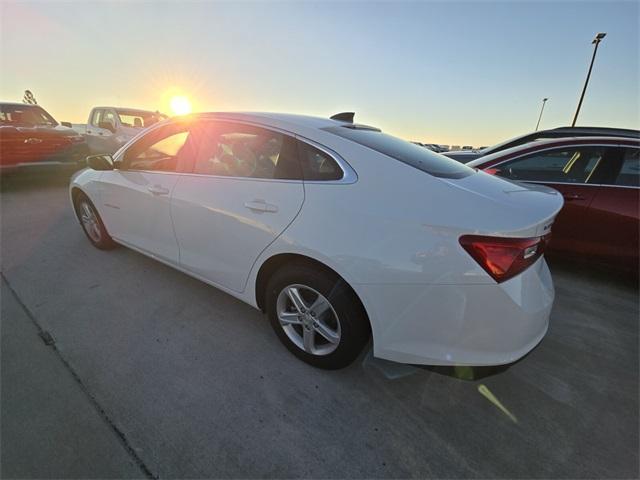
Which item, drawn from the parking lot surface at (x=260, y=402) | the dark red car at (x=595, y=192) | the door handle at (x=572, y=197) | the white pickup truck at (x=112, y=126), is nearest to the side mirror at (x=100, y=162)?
the parking lot surface at (x=260, y=402)

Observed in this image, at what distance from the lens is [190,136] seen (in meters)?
2.40

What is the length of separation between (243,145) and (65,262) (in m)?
2.61

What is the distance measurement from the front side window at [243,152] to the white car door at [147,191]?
28 centimetres

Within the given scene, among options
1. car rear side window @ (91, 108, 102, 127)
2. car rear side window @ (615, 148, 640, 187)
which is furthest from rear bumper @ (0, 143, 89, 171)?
car rear side window @ (615, 148, 640, 187)

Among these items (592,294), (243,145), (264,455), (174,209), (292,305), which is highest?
(243,145)

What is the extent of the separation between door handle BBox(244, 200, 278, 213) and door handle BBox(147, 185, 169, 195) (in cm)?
92

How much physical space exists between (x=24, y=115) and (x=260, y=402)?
8803 mm

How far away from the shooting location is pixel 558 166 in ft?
10.6

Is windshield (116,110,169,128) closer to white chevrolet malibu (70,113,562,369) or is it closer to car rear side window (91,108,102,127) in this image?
car rear side window (91,108,102,127)

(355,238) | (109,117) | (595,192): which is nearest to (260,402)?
(355,238)

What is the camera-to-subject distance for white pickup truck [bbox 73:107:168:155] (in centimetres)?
802

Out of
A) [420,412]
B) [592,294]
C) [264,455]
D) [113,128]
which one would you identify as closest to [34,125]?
[113,128]

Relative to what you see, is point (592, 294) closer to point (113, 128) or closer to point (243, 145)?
point (243, 145)

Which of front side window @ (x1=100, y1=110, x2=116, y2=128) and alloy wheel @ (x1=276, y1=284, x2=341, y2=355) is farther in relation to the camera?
front side window @ (x1=100, y1=110, x2=116, y2=128)
